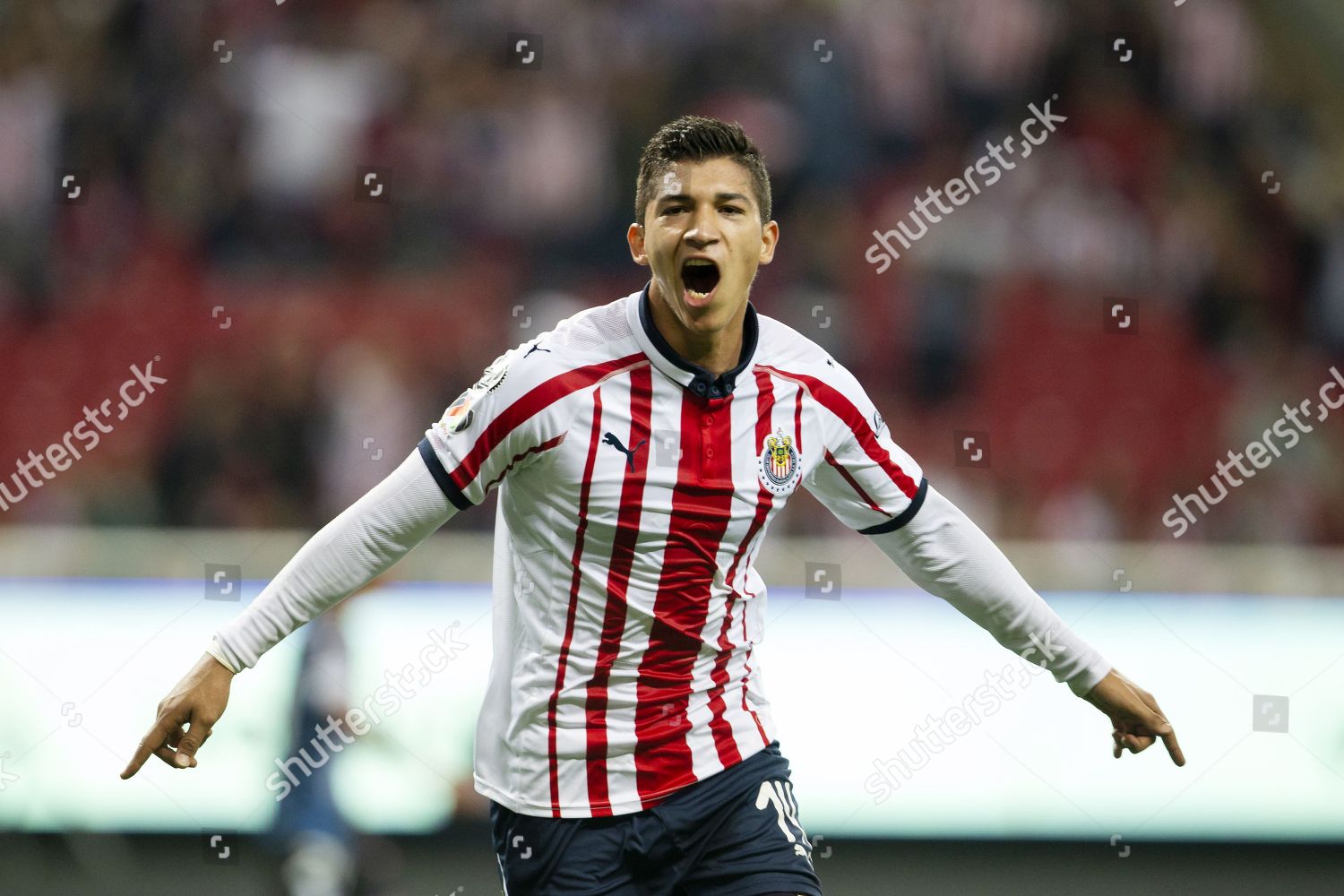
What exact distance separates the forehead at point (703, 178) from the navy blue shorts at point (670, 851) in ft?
3.64

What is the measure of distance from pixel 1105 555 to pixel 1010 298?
1654 millimetres

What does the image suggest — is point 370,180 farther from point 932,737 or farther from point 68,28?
point 932,737

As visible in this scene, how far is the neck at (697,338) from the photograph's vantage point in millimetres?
2840

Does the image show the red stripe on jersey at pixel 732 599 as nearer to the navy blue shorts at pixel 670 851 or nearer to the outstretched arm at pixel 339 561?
the navy blue shorts at pixel 670 851

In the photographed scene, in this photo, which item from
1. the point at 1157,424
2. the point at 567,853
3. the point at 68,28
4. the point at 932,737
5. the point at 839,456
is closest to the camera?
the point at 567,853

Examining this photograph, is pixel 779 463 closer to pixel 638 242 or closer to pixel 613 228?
pixel 638 242

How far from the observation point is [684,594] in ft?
9.26

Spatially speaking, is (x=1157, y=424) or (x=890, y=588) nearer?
(x=890, y=588)

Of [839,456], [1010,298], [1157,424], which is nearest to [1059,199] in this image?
[1010,298]

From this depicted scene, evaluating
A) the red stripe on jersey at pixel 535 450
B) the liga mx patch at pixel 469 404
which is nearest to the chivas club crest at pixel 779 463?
the red stripe on jersey at pixel 535 450

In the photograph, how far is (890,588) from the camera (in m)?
5.54

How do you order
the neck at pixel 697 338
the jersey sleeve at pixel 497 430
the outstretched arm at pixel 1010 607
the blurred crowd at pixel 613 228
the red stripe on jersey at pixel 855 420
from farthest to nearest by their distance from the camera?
1. the blurred crowd at pixel 613 228
2. the outstretched arm at pixel 1010 607
3. the red stripe on jersey at pixel 855 420
4. the neck at pixel 697 338
5. the jersey sleeve at pixel 497 430

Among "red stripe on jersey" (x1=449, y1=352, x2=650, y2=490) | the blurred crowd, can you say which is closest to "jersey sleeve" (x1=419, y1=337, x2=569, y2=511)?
"red stripe on jersey" (x1=449, y1=352, x2=650, y2=490)

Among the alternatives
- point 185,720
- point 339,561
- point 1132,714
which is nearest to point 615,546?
point 339,561
